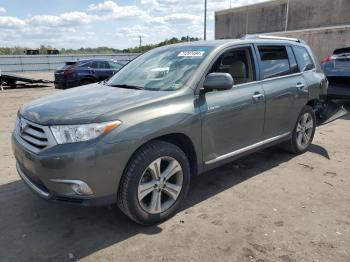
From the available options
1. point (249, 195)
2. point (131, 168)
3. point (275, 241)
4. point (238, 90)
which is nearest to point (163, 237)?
point (131, 168)

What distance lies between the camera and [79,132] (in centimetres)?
289

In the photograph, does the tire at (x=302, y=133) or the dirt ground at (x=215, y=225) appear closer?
the dirt ground at (x=215, y=225)

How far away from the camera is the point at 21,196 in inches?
162

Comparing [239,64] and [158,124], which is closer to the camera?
[158,124]

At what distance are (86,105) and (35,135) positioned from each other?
1.74 ft

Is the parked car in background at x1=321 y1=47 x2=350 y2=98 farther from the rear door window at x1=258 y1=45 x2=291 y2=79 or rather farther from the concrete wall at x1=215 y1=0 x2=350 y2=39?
the concrete wall at x1=215 y1=0 x2=350 y2=39

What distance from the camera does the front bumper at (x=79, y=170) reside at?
2.83 m

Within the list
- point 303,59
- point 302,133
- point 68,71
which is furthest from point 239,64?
point 68,71

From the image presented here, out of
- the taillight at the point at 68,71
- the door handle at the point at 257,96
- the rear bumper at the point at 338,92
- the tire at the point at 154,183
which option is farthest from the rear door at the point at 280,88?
the taillight at the point at 68,71

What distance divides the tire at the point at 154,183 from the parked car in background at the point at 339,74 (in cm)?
635

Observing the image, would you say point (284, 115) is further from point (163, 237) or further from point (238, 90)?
point (163, 237)

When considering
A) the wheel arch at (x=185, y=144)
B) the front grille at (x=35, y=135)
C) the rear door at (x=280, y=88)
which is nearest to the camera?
the front grille at (x=35, y=135)

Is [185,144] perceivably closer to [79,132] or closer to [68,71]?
[79,132]

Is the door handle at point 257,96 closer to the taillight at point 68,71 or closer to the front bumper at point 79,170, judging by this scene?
the front bumper at point 79,170
